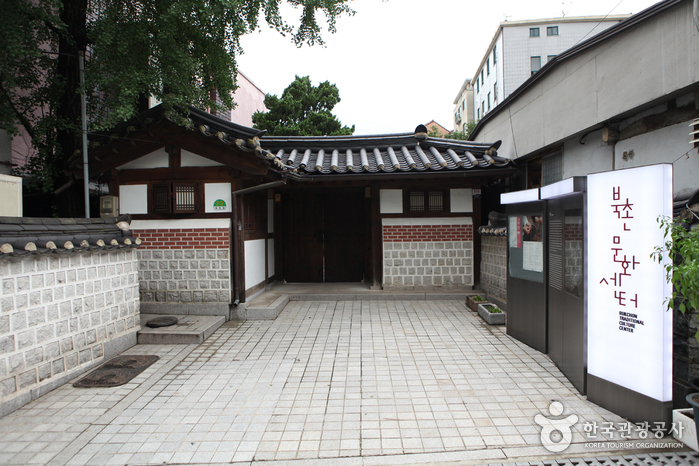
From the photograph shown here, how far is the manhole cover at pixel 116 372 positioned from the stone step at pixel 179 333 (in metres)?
0.56

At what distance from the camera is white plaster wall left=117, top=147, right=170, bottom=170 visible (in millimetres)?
7254

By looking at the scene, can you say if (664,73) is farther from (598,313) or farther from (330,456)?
(330,456)

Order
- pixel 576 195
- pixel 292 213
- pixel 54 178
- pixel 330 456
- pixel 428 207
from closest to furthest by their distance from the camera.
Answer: pixel 330 456 < pixel 576 195 < pixel 54 178 < pixel 428 207 < pixel 292 213

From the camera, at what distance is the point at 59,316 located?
4430 mm

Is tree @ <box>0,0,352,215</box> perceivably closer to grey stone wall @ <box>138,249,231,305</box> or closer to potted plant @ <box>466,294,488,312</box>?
grey stone wall @ <box>138,249,231,305</box>

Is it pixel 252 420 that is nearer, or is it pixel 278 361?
pixel 252 420

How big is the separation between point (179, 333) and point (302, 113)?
16624 mm

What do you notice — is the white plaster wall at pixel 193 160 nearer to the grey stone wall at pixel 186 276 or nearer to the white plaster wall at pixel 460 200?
the grey stone wall at pixel 186 276

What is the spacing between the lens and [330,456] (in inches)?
122

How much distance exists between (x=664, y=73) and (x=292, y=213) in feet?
26.1

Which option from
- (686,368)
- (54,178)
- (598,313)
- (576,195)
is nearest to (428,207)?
(576,195)

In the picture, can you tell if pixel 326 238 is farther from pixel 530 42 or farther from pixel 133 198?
pixel 530 42

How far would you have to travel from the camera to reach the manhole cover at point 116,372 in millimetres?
4522

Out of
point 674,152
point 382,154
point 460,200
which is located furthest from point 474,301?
point 382,154
